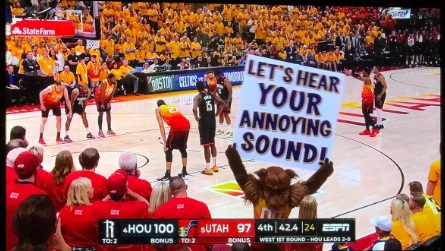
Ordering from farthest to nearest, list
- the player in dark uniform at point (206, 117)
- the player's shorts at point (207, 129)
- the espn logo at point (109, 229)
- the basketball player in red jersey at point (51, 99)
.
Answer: the basketball player in red jersey at point (51, 99)
the player's shorts at point (207, 129)
the player in dark uniform at point (206, 117)
the espn logo at point (109, 229)

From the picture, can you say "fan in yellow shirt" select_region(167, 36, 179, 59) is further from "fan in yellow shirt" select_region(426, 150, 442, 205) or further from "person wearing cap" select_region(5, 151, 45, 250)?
"person wearing cap" select_region(5, 151, 45, 250)

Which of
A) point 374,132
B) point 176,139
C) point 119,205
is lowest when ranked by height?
point 374,132

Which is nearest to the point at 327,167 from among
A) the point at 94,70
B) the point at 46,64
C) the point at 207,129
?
the point at 207,129

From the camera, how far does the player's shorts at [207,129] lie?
8539mm

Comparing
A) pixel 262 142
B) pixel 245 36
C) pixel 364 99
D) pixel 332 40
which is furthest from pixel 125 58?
pixel 262 142

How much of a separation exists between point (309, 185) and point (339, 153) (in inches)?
240

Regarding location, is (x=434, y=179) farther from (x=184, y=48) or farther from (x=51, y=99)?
(x=184, y=48)

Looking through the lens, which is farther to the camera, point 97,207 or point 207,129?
point 207,129

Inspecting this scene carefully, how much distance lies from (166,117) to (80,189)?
4068 millimetres

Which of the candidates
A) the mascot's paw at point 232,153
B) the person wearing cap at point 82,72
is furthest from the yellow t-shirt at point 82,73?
the mascot's paw at point 232,153

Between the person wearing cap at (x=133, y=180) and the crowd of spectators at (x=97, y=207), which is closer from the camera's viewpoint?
the crowd of spectators at (x=97, y=207)

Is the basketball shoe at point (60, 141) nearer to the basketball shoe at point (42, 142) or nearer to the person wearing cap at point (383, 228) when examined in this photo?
the basketball shoe at point (42, 142)

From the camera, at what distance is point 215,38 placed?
1491cm

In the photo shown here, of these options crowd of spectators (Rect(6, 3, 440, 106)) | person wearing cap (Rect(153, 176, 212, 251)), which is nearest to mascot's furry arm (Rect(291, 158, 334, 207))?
person wearing cap (Rect(153, 176, 212, 251))
